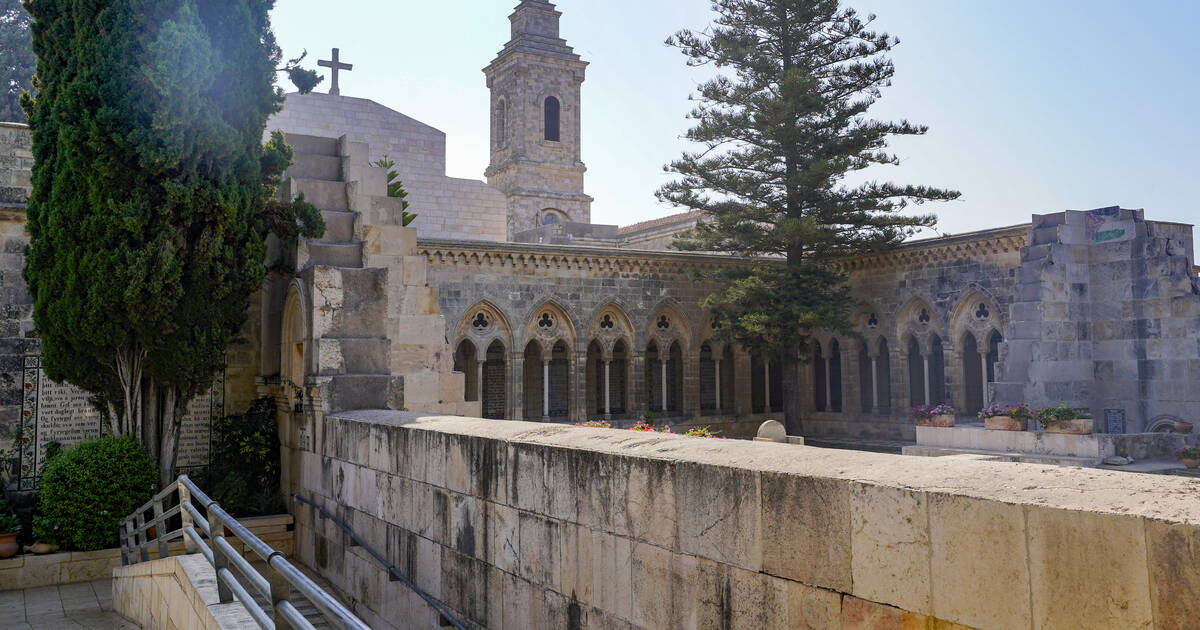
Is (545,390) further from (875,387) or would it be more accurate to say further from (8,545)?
(8,545)

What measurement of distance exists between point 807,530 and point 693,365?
61.6 ft

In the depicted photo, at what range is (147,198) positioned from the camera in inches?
319

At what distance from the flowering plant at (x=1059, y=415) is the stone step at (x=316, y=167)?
10.1 m

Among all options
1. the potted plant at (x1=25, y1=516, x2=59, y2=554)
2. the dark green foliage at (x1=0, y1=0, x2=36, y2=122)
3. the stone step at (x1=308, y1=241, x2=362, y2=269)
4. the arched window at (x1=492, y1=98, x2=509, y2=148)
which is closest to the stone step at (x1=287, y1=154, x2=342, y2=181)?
the stone step at (x1=308, y1=241, x2=362, y2=269)

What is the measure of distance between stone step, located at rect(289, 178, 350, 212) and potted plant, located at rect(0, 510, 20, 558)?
389 cm

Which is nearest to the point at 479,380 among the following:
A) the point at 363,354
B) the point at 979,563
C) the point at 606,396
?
the point at 606,396

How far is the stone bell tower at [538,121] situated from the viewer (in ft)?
124

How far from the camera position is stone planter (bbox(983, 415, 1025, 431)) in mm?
13422

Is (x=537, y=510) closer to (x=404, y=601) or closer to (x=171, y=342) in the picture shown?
(x=404, y=601)

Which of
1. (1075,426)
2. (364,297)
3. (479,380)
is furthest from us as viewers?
(479,380)

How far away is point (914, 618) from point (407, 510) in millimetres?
3876

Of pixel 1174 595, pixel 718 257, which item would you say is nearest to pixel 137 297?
pixel 1174 595

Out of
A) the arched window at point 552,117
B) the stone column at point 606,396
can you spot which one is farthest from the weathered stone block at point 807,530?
the arched window at point 552,117

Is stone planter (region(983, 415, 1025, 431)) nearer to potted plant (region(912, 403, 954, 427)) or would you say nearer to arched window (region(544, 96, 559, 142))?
potted plant (region(912, 403, 954, 427))
